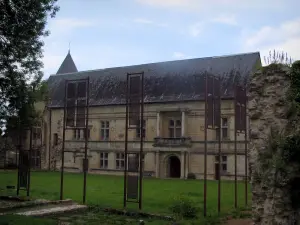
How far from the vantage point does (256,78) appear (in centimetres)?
868

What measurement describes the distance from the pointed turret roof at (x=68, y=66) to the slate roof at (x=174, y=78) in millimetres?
9659

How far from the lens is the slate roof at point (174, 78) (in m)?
34.0

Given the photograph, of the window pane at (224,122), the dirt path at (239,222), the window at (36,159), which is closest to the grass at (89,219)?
the dirt path at (239,222)

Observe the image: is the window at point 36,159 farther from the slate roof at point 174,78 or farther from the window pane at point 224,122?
the window pane at point 224,122

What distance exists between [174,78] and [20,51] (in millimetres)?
22600

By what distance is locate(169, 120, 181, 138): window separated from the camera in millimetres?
35094

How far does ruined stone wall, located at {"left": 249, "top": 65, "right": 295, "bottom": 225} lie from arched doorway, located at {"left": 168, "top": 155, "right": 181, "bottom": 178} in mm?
27119

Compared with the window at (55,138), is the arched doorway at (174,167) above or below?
below

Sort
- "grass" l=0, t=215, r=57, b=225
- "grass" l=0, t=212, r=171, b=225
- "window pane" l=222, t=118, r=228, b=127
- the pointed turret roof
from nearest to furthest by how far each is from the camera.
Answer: "grass" l=0, t=215, r=57, b=225, "grass" l=0, t=212, r=171, b=225, "window pane" l=222, t=118, r=228, b=127, the pointed turret roof

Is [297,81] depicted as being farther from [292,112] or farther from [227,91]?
[227,91]

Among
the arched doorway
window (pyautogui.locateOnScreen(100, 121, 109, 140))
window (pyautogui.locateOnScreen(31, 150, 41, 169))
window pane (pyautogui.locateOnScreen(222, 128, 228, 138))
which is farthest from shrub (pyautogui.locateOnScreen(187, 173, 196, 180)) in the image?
window (pyautogui.locateOnScreen(31, 150, 41, 169))

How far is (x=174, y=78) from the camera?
121 ft

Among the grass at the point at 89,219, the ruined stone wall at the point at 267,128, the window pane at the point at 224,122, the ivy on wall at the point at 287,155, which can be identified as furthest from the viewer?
the window pane at the point at 224,122

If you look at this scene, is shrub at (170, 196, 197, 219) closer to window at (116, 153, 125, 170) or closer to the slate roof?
the slate roof
